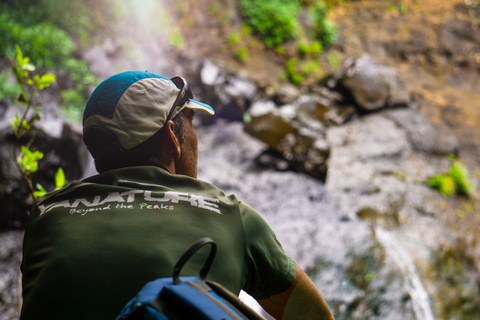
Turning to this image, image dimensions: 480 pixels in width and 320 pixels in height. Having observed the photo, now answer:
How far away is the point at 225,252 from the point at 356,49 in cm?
1147

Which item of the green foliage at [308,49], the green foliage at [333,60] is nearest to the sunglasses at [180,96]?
the green foliage at [308,49]

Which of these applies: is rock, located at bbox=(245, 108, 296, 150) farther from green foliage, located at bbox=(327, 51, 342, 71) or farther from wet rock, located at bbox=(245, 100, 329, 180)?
green foliage, located at bbox=(327, 51, 342, 71)

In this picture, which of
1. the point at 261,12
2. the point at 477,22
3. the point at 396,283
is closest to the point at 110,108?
the point at 396,283

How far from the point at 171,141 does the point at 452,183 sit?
729 centimetres

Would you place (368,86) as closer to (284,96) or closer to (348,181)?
(284,96)

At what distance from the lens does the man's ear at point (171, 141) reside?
61.0 inches

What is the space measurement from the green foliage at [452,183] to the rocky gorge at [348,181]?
0.53 ft

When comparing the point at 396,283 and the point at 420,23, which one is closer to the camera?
the point at 396,283

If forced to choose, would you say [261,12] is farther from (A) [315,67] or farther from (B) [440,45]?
(B) [440,45]

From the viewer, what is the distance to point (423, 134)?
8.41 metres

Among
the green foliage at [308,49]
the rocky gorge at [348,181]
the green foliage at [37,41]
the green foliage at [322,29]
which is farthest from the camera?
the green foliage at [322,29]

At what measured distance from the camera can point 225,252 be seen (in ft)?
3.99

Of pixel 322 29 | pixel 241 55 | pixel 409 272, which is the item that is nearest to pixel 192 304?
pixel 409 272

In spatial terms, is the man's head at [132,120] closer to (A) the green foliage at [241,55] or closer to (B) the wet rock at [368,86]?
(B) the wet rock at [368,86]
